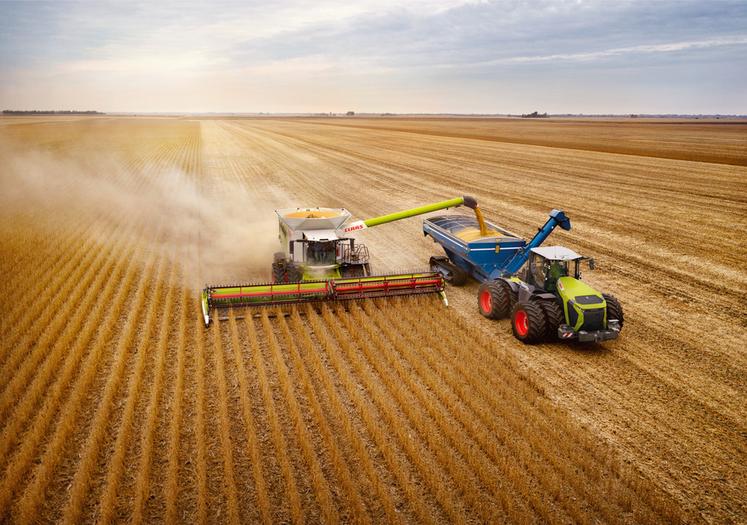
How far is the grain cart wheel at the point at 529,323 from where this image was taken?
9453 millimetres

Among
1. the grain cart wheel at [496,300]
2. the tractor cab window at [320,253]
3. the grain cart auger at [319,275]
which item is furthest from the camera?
the tractor cab window at [320,253]

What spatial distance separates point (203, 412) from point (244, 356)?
6.03ft

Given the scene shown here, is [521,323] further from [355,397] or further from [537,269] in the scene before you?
[355,397]

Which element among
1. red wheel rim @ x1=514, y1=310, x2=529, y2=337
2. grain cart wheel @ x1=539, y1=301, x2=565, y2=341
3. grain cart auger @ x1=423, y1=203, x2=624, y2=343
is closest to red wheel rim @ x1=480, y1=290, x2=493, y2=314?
grain cart auger @ x1=423, y1=203, x2=624, y2=343

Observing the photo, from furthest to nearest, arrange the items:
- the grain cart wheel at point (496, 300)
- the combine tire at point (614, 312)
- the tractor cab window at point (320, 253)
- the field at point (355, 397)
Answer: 1. the tractor cab window at point (320, 253)
2. the grain cart wheel at point (496, 300)
3. the combine tire at point (614, 312)
4. the field at point (355, 397)

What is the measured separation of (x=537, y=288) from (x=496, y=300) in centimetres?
102

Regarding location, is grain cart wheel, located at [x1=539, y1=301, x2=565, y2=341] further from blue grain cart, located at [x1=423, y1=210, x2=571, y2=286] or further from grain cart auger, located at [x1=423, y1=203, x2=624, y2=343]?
blue grain cart, located at [x1=423, y1=210, x2=571, y2=286]

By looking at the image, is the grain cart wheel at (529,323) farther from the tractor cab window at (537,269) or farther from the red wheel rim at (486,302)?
the red wheel rim at (486,302)

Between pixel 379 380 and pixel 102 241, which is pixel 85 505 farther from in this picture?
pixel 102 241

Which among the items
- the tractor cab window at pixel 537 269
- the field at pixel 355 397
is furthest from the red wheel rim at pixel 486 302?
the tractor cab window at pixel 537 269

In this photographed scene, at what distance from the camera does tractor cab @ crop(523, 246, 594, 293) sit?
947cm

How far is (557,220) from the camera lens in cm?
987

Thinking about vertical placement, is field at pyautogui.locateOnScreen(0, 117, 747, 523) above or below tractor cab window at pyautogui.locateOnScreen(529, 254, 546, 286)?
below

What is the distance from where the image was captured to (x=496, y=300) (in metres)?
10.7
